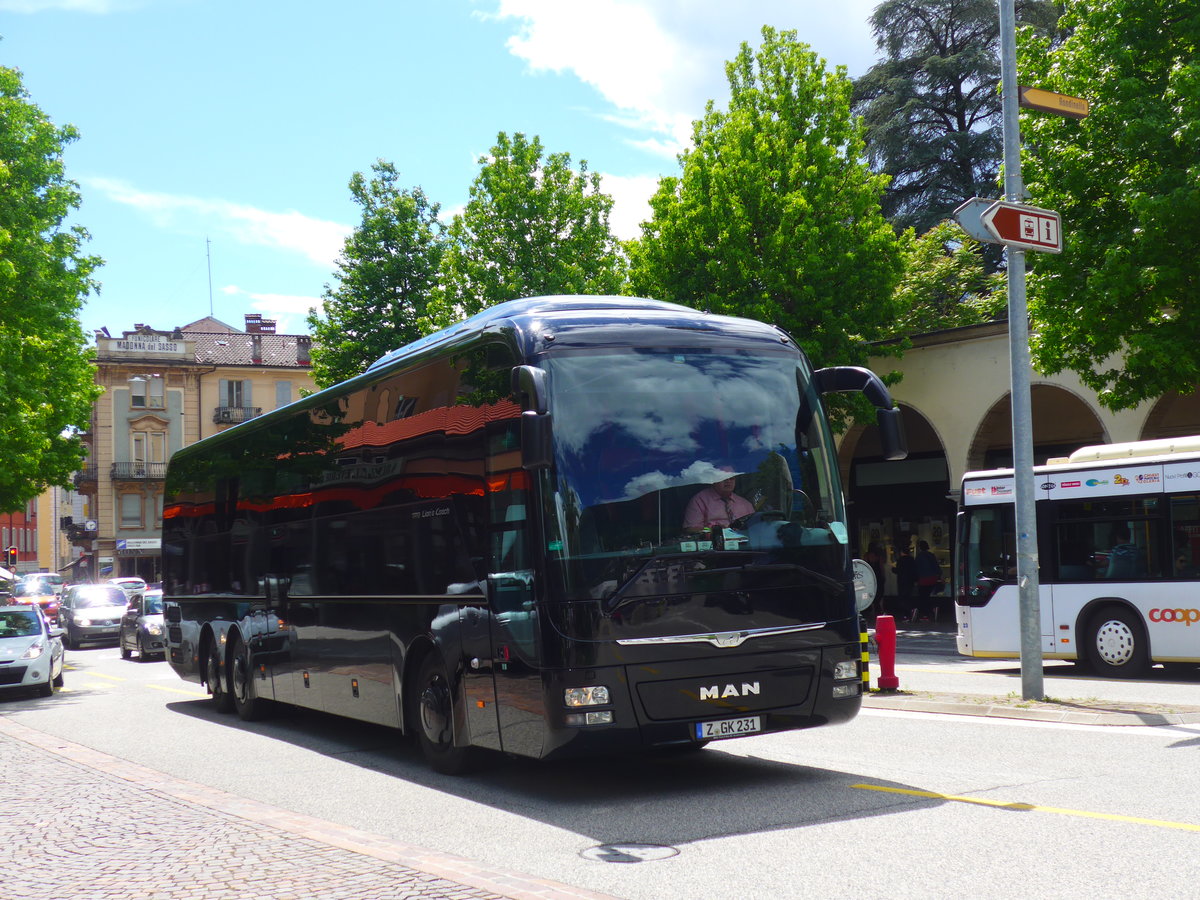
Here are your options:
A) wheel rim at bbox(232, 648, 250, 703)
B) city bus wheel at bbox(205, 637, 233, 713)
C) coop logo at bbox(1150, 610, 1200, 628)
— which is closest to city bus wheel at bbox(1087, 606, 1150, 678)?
coop logo at bbox(1150, 610, 1200, 628)

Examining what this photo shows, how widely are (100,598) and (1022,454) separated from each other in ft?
98.1

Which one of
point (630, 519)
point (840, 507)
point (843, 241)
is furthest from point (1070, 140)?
point (630, 519)

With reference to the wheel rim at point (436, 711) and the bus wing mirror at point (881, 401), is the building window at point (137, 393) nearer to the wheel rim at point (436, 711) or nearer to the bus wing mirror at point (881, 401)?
the wheel rim at point (436, 711)

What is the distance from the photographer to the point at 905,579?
1217 inches

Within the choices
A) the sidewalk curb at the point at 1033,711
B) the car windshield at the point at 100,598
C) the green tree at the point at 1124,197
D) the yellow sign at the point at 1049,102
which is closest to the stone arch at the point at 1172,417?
the green tree at the point at 1124,197

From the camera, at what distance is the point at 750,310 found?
26.7m

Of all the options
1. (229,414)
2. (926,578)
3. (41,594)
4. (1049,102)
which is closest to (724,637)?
(1049,102)

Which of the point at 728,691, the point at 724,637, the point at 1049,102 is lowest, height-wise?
the point at 728,691

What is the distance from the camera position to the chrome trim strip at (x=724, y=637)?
A: 26.6 feet

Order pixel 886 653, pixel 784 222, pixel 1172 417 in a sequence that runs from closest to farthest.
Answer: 1. pixel 886 653
2. pixel 1172 417
3. pixel 784 222

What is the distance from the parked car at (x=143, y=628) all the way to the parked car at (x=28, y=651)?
7.70m

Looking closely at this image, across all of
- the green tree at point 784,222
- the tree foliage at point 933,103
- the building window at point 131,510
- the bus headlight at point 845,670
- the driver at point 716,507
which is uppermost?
the tree foliage at point 933,103

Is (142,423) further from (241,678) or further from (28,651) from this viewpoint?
(241,678)

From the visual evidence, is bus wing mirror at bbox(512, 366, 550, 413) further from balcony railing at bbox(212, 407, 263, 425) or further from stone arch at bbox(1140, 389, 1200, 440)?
balcony railing at bbox(212, 407, 263, 425)
